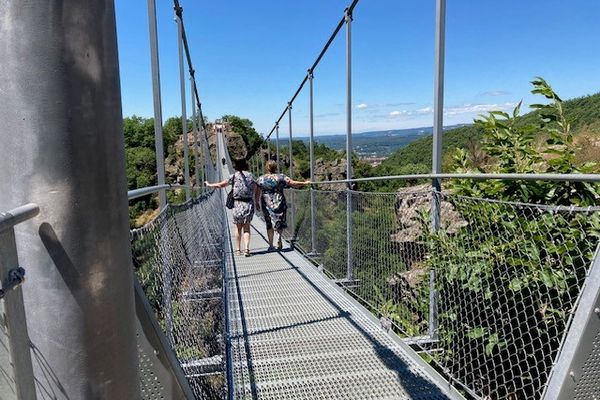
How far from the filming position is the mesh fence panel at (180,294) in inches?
53.2

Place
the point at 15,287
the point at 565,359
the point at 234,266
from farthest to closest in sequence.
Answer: the point at 234,266
the point at 565,359
the point at 15,287

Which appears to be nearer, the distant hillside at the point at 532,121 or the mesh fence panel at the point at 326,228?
the distant hillside at the point at 532,121

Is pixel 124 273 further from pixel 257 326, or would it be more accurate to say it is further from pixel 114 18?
pixel 257 326

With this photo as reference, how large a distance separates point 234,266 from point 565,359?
4.23m

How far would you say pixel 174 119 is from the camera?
56750mm

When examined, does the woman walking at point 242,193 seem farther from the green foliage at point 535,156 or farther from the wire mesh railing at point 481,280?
the green foliage at point 535,156

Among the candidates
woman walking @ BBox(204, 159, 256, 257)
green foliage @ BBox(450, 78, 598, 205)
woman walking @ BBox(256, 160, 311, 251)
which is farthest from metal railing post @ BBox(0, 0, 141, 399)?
woman walking @ BBox(256, 160, 311, 251)

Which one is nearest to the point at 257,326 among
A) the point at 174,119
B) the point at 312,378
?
the point at 312,378

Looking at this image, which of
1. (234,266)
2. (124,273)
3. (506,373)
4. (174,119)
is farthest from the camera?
(174,119)

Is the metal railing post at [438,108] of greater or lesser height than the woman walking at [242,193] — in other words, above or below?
above

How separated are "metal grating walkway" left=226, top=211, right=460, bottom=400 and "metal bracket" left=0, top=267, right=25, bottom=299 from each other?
61.9 inches

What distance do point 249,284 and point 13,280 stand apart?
363 cm

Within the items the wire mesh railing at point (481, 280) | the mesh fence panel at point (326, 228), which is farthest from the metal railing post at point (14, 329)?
the mesh fence panel at point (326, 228)

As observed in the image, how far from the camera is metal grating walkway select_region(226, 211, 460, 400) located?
2.04 m
